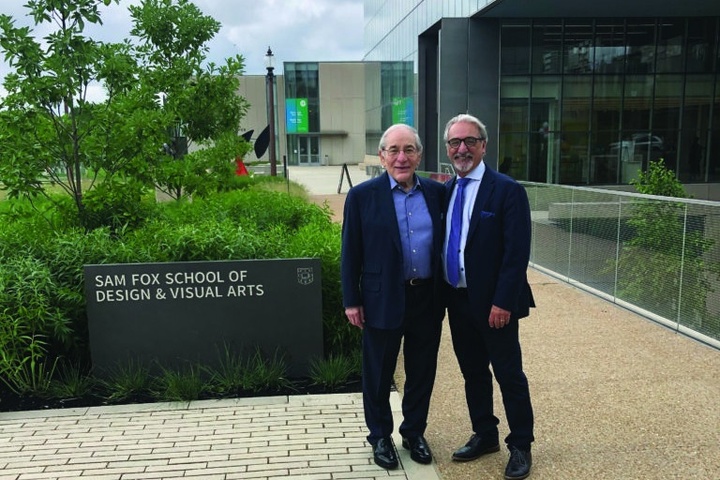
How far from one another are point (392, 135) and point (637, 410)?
2.60m

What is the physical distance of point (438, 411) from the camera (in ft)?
14.7

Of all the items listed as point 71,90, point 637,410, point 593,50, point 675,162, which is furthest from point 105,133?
point 675,162

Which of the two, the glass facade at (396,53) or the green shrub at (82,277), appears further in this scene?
the glass facade at (396,53)

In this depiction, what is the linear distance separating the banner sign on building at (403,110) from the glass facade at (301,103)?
Answer: 94.8 ft

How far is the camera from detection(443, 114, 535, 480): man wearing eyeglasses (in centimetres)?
338

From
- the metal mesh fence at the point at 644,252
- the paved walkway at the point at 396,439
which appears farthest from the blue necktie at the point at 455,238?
the metal mesh fence at the point at 644,252

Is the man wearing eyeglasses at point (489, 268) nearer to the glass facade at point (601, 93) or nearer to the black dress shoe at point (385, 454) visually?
the black dress shoe at point (385, 454)

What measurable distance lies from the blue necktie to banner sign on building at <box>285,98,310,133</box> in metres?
58.5

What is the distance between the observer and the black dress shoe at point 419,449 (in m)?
3.74

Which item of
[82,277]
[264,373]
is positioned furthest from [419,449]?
[82,277]

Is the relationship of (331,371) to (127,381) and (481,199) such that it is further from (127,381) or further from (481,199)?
(481,199)

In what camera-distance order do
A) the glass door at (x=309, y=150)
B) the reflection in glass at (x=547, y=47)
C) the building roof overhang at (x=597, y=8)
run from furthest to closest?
1. the glass door at (x=309, y=150)
2. the reflection in glass at (x=547, y=47)
3. the building roof overhang at (x=597, y=8)

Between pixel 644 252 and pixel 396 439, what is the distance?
4153 millimetres

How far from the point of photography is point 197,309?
498 cm
